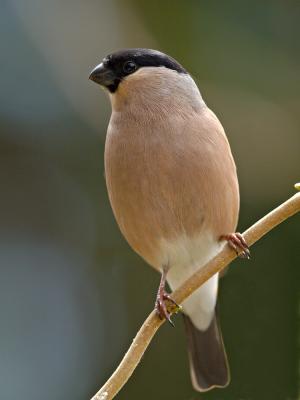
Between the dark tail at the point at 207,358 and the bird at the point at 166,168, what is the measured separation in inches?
1.7

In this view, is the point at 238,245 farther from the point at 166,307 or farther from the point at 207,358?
the point at 207,358

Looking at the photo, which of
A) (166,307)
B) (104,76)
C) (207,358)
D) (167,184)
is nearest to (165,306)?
(166,307)

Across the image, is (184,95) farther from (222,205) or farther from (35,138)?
(35,138)

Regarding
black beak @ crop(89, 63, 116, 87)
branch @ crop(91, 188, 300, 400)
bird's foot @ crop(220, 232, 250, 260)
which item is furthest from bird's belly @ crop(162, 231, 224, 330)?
black beak @ crop(89, 63, 116, 87)

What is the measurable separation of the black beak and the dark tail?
1.22 metres

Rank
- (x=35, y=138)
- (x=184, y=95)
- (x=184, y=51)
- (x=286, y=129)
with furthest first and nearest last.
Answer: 1. (x=35, y=138)
2. (x=184, y=51)
3. (x=286, y=129)
4. (x=184, y=95)

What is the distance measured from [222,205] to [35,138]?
278 centimetres

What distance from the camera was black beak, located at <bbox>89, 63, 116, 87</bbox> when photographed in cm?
329

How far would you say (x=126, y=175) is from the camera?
117 inches

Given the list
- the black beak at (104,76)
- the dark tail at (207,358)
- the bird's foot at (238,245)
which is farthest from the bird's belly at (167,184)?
the dark tail at (207,358)

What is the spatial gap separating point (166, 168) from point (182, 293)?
2.02ft

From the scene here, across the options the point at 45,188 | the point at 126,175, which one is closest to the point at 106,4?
the point at 45,188

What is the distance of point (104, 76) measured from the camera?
3.30 m

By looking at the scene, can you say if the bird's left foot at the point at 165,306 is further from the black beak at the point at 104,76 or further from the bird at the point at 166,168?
the black beak at the point at 104,76
